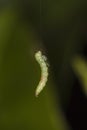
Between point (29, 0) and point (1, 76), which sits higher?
point (29, 0)

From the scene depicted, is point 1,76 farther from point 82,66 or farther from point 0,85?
point 82,66

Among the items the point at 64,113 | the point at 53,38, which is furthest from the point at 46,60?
the point at 64,113

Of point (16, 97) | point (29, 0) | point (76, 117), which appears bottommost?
point (76, 117)

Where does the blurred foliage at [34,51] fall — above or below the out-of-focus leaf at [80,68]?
above

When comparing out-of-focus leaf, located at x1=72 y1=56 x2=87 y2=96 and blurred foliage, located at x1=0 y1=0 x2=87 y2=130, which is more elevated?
blurred foliage, located at x1=0 y1=0 x2=87 y2=130

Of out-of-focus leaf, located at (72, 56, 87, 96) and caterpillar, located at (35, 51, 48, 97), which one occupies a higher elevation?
caterpillar, located at (35, 51, 48, 97)

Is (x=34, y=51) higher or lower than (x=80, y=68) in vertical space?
higher

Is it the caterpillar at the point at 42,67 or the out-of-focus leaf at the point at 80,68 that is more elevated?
the caterpillar at the point at 42,67
